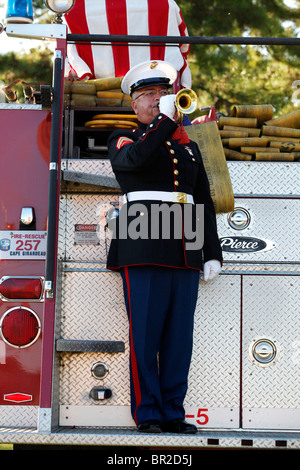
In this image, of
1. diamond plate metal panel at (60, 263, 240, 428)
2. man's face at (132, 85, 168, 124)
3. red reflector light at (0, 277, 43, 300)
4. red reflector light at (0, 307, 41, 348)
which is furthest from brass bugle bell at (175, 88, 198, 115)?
red reflector light at (0, 307, 41, 348)

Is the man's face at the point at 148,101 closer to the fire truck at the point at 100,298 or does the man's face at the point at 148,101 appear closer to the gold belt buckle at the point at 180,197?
the fire truck at the point at 100,298

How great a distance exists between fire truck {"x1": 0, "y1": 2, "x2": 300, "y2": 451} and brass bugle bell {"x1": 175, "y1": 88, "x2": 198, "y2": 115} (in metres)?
0.48

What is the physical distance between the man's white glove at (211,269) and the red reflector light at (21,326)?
0.88 metres

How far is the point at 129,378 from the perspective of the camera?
368 cm

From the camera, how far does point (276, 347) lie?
377 cm

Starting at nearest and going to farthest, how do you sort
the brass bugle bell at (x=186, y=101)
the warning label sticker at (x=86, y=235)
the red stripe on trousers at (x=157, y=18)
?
the brass bugle bell at (x=186, y=101) < the warning label sticker at (x=86, y=235) < the red stripe on trousers at (x=157, y=18)

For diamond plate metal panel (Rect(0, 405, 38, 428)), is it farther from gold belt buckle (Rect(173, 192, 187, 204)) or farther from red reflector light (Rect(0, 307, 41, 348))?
gold belt buckle (Rect(173, 192, 187, 204))

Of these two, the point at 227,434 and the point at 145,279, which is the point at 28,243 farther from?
the point at 227,434

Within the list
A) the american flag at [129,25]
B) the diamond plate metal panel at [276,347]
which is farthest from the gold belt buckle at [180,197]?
the american flag at [129,25]

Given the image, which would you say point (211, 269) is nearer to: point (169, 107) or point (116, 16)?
point (169, 107)

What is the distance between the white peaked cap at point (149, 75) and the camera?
3.86 m
